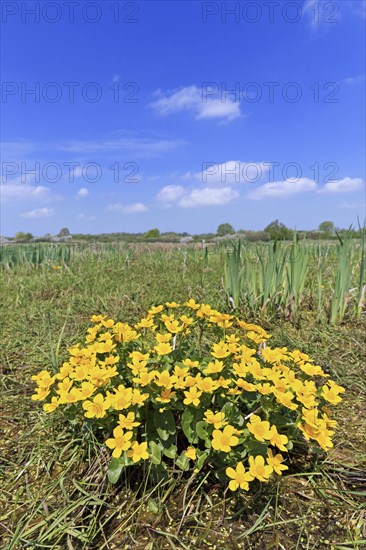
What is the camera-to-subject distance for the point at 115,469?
Result: 3.94 feet

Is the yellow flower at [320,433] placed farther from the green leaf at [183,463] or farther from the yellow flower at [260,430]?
the green leaf at [183,463]

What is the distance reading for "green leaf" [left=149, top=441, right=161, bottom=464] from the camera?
1224 millimetres

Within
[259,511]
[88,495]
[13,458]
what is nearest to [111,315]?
[13,458]

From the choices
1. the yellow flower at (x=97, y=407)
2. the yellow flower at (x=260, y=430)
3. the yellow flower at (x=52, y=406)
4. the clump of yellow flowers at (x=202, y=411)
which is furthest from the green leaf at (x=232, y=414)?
the yellow flower at (x=52, y=406)

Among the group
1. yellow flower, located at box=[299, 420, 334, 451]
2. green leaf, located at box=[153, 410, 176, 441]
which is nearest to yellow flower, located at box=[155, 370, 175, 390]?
green leaf, located at box=[153, 410, 176, 441]

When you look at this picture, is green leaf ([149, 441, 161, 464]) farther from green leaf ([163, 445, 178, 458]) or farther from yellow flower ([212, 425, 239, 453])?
yellow flower ([212, 425, 239, 453])

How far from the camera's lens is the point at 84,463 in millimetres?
1468

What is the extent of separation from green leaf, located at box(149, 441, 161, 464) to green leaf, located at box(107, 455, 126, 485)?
105mm

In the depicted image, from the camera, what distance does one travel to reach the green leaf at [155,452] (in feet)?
4.01

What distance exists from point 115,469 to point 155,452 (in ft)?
0.49

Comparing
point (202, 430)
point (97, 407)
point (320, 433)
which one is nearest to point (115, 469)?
point (97, 407)

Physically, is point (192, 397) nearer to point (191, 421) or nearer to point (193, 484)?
point (191, 421)

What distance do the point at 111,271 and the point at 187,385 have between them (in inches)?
150

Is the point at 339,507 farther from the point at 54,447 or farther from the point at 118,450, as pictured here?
the point at 54,447
